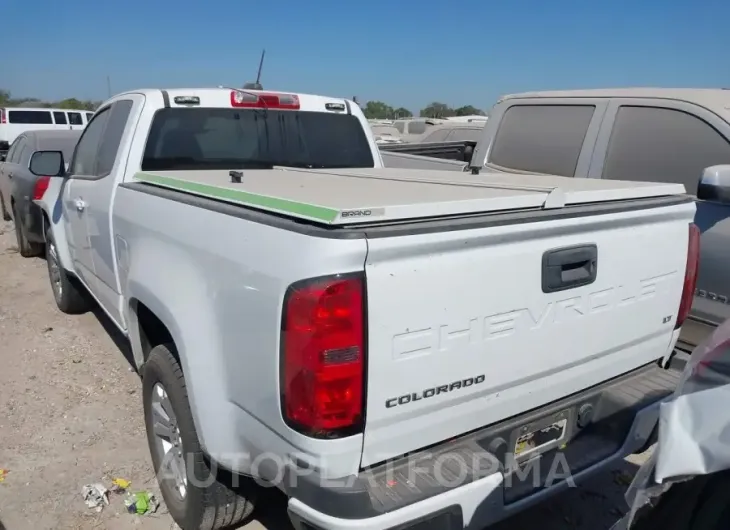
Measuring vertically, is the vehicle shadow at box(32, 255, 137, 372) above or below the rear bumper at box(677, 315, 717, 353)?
below

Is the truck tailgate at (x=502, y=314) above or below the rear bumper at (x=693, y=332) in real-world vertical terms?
above

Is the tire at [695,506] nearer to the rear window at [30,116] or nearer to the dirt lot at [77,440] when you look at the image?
the dirt lot at [77,440]

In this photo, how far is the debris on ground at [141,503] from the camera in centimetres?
310

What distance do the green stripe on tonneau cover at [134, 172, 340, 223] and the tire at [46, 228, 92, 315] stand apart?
311cm

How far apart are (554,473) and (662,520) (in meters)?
0.85

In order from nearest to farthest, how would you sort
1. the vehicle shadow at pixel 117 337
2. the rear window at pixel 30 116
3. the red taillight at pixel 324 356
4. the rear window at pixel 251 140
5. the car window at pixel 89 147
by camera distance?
1. the red taillight at pixel 324 356
2. the rear window at pixel 251 140
3. the car window at pixel 89 147
4. the vehicle shadow at pixel 117 337
5. the rear window at pixel 30 116

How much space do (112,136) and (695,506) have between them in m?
3.83

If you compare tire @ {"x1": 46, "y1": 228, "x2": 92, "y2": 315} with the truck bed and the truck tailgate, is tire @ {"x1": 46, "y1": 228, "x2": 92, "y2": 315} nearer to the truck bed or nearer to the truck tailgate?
the truck bed

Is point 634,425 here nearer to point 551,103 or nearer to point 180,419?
point 180,419

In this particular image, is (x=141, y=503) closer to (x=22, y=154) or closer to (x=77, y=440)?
(x=77, y=440)

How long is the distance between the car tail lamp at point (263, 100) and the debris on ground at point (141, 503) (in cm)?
241

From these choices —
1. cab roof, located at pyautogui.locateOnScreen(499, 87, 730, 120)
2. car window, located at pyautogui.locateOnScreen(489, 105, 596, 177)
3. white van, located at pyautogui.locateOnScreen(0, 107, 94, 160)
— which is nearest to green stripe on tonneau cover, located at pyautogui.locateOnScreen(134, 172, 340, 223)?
car window, located at pyautogui.locateOnScreen(489, 105, 596, 177)

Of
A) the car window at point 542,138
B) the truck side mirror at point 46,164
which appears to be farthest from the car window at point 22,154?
the car window at point 542,138

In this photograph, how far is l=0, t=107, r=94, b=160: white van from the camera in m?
23.4
